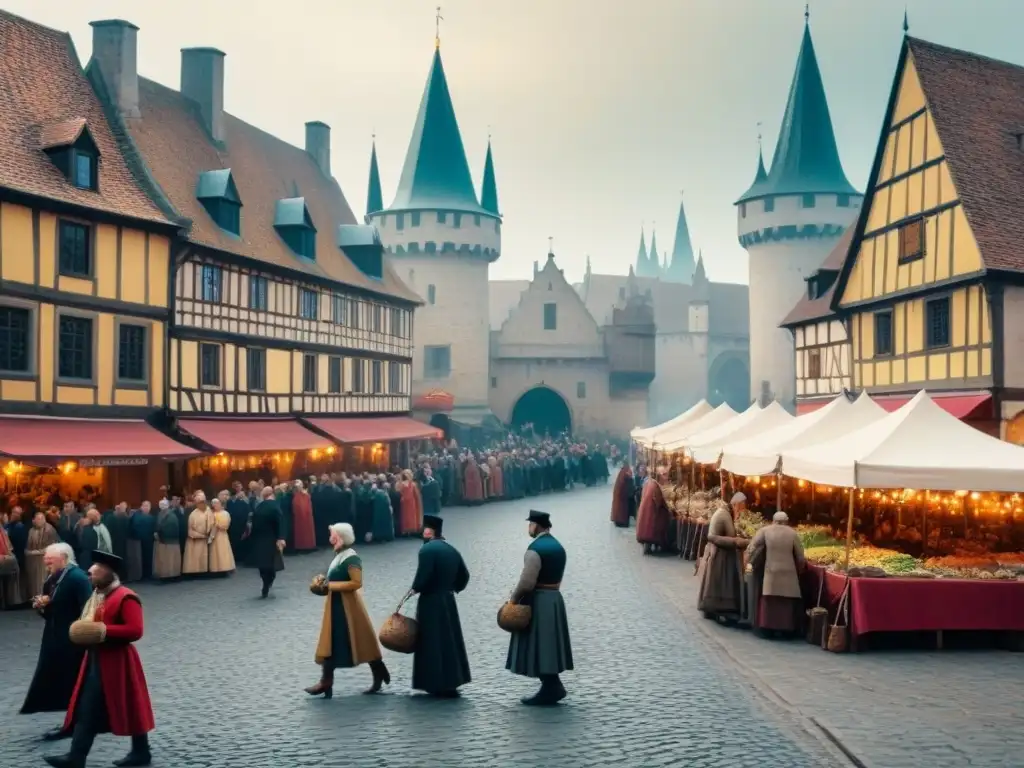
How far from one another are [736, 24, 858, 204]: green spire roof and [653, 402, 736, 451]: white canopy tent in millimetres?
26651

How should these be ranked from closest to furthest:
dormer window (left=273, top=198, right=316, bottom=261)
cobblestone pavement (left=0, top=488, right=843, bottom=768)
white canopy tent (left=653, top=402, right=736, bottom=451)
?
cobblestone pavement (left=0, top=488, right=843, bottom=768) → white canopy tent (left=653, top=402, right=736, bottom=451) → dormer window (left=273, top=198, right=316, bottom=261)

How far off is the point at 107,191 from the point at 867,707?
1847 centimetres

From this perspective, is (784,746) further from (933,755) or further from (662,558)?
(662,558)

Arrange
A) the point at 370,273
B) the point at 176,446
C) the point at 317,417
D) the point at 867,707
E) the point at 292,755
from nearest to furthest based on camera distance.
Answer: the point at 292,755, the point at 867,707, the point at 176,446, the point at 317,417, the point at 370,273

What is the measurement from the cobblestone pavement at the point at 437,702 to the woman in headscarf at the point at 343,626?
34 centimetres

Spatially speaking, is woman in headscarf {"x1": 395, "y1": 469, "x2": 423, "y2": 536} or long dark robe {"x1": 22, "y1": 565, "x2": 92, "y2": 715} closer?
long dark robe {"x1": 22, "y1": 565, "x2": 92, "y2": 715}

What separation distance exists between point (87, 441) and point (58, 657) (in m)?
12.5

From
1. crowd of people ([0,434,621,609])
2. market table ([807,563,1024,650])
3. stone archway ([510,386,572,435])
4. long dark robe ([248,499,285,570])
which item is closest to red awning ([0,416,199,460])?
crowd of people ([0,434,621,609])

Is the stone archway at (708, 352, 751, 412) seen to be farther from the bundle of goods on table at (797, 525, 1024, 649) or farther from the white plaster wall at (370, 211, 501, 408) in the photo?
the bundle of goods on table at (797, 525, 1024, 649)

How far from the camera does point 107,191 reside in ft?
75.4

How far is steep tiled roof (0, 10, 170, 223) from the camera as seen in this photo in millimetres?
21188

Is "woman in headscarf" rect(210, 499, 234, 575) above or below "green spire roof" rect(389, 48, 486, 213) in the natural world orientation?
below

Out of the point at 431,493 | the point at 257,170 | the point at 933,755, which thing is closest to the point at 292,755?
the point at 933,755

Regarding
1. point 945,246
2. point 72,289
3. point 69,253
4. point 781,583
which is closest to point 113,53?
point 69,253
